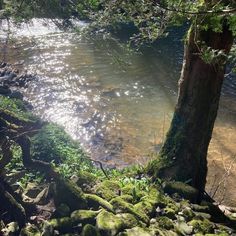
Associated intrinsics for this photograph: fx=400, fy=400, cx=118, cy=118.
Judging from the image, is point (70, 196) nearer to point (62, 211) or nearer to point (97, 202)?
point (62, 211)

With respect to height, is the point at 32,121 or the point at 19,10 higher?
the point at 19,10

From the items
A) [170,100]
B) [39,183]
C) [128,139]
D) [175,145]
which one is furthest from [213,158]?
[39,183]

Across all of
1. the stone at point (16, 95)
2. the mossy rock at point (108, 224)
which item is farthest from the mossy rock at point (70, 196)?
the stone at point (16, 95)

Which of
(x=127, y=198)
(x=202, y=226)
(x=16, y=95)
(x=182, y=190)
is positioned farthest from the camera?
(x=16, y=95)

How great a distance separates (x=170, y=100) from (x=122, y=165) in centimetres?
515

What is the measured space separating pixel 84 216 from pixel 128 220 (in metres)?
0.70

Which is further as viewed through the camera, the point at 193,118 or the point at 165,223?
the point at 193,118

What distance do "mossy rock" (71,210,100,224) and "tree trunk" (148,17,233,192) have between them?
2447 mm

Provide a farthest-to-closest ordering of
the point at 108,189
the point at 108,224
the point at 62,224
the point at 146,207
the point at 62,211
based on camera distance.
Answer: the point at 108,189 < the point at 146,207 < the point at 62,211 < the point at 62,224 < the point at 108,224

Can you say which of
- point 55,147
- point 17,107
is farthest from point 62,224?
point 17,107

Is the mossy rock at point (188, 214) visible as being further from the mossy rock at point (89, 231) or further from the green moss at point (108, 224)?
the mossy rock at point (89, 231)

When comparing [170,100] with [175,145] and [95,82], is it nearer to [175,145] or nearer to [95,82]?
[95,82]

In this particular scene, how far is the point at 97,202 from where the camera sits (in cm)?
675

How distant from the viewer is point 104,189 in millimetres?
7367
